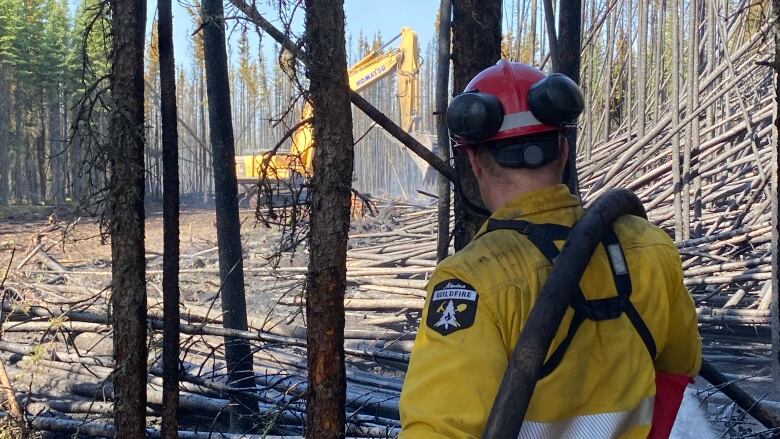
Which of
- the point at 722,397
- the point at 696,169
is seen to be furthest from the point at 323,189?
the point at 696,169

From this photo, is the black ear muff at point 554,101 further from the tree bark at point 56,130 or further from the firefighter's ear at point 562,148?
the tree bark at point 56,130

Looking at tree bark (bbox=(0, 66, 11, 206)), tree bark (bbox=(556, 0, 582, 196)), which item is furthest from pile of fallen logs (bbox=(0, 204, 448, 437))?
tree bark (bbox=(0, 66, 11, 206))

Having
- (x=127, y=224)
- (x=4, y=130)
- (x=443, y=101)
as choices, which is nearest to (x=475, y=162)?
(x=127, y=224)

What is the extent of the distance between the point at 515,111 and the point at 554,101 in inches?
Result: 3.7

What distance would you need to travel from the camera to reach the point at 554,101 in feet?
5.42

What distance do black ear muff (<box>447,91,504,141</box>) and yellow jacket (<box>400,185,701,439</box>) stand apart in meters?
0.17

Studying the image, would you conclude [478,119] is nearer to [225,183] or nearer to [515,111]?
[515,111]

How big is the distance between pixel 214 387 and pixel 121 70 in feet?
6.57

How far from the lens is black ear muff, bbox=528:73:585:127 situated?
166 cm

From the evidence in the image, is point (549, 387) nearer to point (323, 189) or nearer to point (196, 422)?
point (323, 189)

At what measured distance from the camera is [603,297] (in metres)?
1.55

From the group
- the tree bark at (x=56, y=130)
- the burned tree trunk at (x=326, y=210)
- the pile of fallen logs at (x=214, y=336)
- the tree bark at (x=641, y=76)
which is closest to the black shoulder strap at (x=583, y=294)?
the burned tree trunk at (x=326, y=210)

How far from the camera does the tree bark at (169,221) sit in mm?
4012

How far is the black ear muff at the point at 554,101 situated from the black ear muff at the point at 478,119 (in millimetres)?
80
